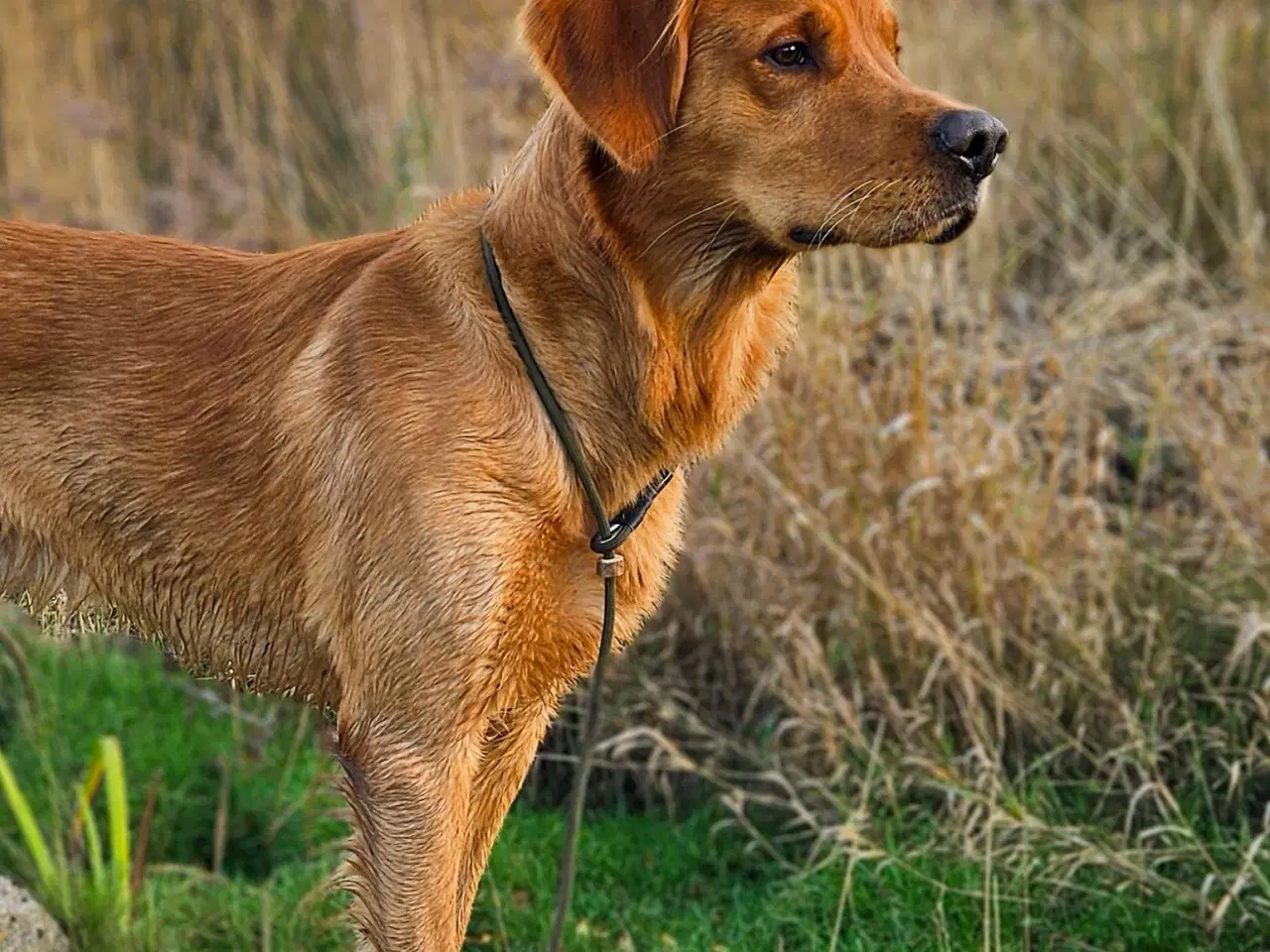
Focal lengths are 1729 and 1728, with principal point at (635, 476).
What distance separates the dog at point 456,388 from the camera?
103 inches

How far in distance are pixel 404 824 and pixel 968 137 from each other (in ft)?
4.42

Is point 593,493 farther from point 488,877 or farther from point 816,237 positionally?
point 488,877

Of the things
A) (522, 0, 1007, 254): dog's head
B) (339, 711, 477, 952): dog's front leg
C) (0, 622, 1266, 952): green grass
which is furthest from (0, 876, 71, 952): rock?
(522, 0, 1007, 254): dog's head

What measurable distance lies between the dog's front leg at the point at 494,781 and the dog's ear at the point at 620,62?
3.11 feet

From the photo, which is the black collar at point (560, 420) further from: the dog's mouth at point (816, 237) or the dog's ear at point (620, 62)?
the dog's mouth at point (816, 237)

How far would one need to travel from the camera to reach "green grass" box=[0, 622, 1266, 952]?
3596 mm

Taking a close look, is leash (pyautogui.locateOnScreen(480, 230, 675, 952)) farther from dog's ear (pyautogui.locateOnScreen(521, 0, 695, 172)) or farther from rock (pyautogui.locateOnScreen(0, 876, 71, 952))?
rock (pyautogui.locateOnScreen(0, 876, 71, 952))

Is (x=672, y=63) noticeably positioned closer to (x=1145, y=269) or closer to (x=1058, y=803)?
(x=1058, y=803)

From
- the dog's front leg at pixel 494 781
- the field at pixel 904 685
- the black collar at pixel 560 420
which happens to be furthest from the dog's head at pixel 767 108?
the field at pixel 904 685

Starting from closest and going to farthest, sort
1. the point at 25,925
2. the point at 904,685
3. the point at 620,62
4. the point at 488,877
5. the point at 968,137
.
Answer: the point at 968,137
the point at 620,62
the point at 25,925
the point at 488,877
the point at 904,685

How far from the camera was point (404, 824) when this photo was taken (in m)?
2.70

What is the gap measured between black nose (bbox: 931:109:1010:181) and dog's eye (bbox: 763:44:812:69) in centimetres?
24

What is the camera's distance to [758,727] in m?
4.31

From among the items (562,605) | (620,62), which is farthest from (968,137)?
(562,605)
